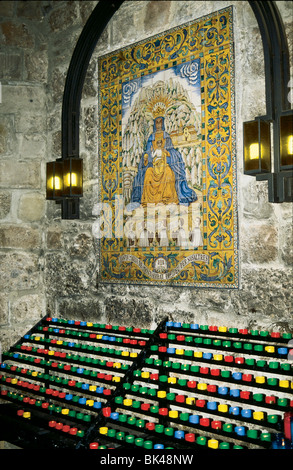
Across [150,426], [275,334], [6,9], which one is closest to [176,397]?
[150,426]

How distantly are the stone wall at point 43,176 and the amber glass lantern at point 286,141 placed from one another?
33cm

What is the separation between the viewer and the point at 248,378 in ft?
8.16

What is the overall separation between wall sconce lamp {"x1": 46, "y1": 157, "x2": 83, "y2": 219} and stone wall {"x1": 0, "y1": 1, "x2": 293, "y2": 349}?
84 mm

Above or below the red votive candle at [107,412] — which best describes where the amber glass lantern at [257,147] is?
above

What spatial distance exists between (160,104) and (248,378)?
202 centimetres

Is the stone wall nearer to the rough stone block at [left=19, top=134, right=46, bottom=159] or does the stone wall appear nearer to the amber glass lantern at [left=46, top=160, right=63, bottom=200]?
the rough stone block at [left=19, top=134, right=46, bottom=159]

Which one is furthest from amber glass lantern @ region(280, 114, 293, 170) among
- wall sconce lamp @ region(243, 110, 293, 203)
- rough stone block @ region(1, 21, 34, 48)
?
rough stone block @ region(1, 21, 34, 48)

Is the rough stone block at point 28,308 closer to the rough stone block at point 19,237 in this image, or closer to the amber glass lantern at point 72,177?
the rough stone block at point 19,237

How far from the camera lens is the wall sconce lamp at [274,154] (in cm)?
271

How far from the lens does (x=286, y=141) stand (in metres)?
2.70

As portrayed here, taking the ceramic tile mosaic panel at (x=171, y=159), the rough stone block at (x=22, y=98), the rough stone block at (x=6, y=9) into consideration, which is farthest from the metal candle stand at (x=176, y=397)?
the rough stone block at (x=6, y=9)

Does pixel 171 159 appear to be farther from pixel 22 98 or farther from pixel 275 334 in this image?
pixel 22 98

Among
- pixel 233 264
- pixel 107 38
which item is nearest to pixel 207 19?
pixel 107 38
